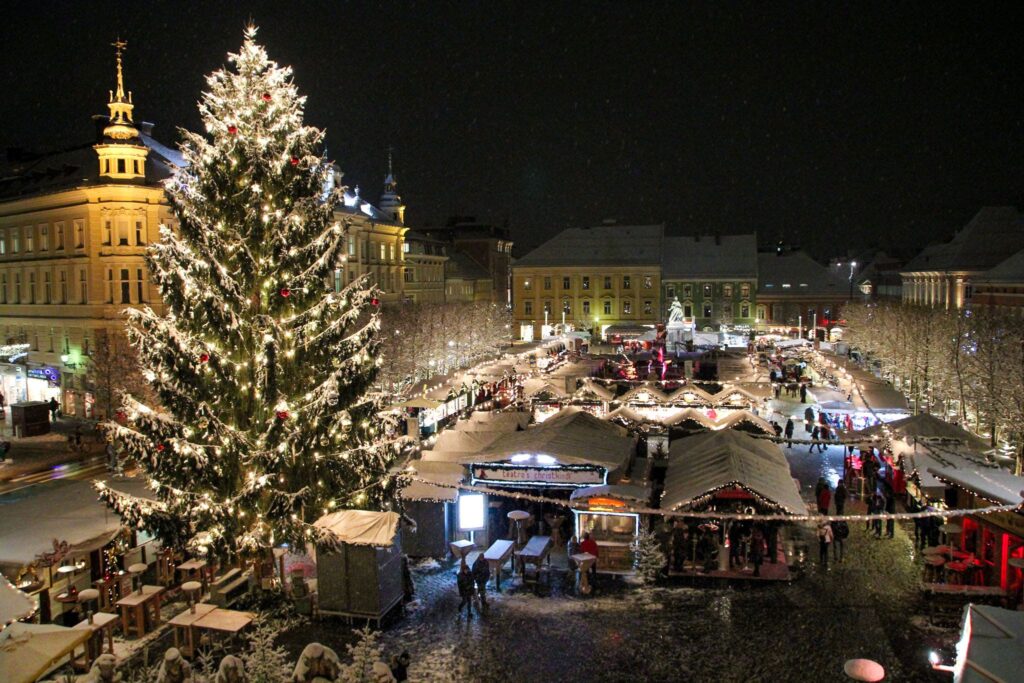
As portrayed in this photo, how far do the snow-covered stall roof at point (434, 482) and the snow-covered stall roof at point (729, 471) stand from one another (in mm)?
4859

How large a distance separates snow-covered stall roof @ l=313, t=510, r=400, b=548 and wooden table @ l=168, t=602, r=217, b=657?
2.34 m

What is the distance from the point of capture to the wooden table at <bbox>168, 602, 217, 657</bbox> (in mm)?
13523

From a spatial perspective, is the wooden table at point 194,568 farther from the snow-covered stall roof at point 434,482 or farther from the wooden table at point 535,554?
the wooden table at point 535,554

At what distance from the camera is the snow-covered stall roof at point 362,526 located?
14492 millimetres

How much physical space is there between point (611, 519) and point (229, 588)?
8301 mm

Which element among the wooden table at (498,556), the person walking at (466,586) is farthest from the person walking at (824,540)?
the person walking at (466,586)

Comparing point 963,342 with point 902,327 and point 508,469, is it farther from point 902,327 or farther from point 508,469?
point 508,469

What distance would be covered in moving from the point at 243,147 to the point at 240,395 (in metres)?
4.37

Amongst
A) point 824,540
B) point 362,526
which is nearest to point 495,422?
point 824,540

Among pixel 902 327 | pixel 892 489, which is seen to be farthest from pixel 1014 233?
pixel 892 489

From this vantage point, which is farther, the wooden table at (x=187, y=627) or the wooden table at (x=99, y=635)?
the wooden table at (x=187, y=627)

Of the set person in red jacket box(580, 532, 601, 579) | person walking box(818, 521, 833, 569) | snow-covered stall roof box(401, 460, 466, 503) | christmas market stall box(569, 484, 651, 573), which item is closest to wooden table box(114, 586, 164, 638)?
snow-covered stall roof box(401, 460, 466, 503)

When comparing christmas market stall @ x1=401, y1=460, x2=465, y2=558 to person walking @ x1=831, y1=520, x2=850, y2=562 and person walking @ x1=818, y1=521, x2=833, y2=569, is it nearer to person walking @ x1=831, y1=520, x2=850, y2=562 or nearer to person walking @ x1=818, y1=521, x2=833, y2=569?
person walking @ x1=818, y1=521, x2=833, y2=569

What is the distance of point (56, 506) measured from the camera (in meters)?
17.0
